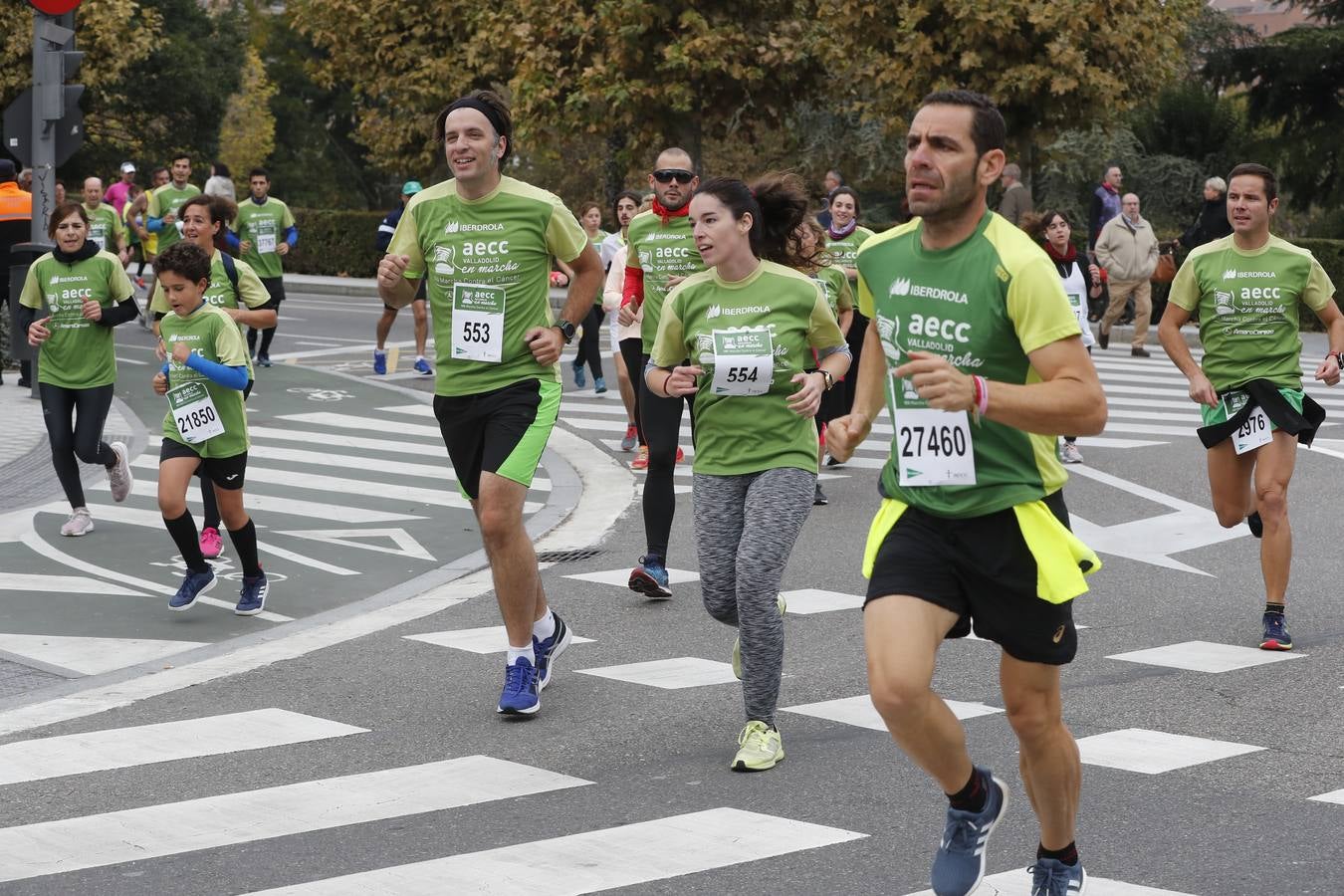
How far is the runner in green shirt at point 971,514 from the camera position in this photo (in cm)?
440

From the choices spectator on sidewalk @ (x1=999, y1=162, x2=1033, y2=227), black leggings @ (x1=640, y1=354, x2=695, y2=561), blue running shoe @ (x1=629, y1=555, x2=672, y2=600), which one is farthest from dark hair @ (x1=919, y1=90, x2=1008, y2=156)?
spectator on sidewalk @ (x1=999, y1=162, x2=1033, y2=227)

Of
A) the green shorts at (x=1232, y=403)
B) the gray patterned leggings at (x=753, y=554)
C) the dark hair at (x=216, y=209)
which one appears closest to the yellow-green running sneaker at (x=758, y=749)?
the gray patterned leggings at (x=753, y=554)

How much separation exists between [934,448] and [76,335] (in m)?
6.97

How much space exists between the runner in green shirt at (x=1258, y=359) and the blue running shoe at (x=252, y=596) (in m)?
4.09

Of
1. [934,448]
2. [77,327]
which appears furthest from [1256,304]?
[77,327]

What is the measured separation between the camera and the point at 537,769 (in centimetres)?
618

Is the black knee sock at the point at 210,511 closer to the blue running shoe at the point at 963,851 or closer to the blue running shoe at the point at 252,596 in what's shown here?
the blue running shoe at the point at 252,596

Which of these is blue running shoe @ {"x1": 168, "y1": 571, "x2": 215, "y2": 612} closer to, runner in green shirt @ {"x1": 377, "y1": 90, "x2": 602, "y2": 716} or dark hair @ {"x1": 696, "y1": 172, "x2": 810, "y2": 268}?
runner in green shirt @ {"x1": 377, "y1": 90, "x2": 602, "y2": 716}

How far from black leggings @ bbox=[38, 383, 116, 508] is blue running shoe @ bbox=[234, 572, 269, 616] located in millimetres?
1948

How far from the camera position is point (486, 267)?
6.92m

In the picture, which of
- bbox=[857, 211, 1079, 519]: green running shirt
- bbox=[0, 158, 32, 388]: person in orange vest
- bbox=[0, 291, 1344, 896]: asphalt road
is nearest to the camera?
bbox=[857, 211, 1079, 519]: green running shirt

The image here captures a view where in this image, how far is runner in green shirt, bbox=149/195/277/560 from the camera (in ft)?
32.9

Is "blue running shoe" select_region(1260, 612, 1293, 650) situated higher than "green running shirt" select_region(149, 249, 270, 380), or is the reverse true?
"green running shirt" select_region(149, 249, 270, 380)

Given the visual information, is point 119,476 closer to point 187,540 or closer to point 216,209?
point 216,209
